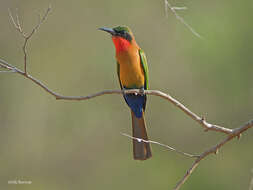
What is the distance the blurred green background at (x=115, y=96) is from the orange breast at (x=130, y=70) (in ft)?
10.3

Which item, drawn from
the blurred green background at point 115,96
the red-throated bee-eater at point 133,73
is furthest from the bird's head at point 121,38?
the blurred green background at point 115,96

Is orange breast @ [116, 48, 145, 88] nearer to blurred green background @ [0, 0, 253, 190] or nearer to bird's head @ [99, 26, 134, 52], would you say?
bird's head @ [99, 26, 134, 52]

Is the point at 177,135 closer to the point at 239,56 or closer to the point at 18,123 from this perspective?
the point at 239,56

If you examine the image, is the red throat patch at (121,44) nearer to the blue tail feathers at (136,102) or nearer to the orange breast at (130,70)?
the orange breast at (130,70)

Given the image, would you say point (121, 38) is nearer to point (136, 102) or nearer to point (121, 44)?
point (121, 44)

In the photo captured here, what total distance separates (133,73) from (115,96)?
3580mm

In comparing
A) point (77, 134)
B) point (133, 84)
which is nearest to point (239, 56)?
point (77, 134)

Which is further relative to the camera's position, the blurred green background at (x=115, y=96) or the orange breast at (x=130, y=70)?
the blurred green background at (x=115, y=96)

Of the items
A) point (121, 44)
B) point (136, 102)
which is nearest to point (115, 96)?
point (136, 102)

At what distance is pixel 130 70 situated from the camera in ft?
15.3

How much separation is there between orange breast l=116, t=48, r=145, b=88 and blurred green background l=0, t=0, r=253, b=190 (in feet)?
10.3

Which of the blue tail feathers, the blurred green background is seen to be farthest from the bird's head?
the blurred green background

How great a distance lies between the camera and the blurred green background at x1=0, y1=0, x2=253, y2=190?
311 inches

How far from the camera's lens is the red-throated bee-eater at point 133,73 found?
4648mm
